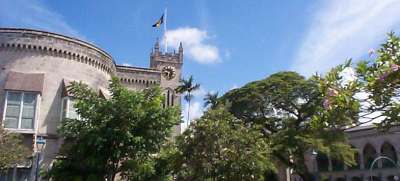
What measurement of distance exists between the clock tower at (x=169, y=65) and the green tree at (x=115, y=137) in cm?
2695

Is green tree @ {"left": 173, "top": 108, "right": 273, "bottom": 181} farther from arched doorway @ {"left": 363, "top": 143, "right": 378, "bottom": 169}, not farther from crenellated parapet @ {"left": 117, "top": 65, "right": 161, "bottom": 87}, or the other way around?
arched doorway @ {"left": 363, "top": 143, "right": 378, "bottom": 169}

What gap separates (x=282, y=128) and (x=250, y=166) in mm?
20483

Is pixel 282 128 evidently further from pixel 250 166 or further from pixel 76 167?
pixel 76 167

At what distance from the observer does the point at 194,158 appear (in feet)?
80.9

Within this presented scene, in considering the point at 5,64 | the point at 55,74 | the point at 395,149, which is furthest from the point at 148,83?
the point at 395,149

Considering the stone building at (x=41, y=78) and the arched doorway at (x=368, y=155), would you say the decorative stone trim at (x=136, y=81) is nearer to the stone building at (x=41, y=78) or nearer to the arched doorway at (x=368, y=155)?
the stone building at (x=41, y=78)

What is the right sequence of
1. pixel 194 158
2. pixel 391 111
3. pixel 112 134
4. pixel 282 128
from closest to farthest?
pixel 391 111, pixel 112 134, pixel 194 158, pixel 282 128

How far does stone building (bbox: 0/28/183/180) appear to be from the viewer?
30797mm

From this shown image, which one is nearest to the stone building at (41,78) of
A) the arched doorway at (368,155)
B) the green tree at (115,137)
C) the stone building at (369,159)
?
the green tree at (115,137)

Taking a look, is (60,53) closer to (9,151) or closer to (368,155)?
(9,151)

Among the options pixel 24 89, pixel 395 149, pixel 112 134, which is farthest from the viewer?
pixel 395 149

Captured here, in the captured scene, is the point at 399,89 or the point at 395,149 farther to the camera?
the point at 395,149

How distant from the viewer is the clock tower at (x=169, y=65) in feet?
172

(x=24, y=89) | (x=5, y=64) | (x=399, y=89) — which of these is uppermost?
(x=5, y=64)
